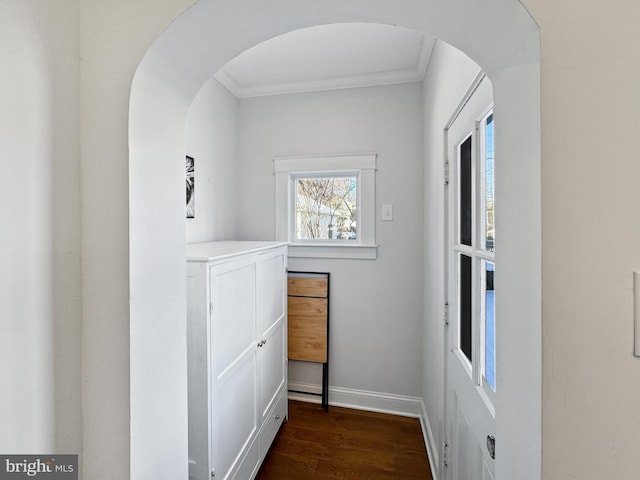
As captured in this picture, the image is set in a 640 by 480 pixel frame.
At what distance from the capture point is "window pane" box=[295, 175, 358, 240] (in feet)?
7.59

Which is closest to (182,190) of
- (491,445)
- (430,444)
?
(491,445)

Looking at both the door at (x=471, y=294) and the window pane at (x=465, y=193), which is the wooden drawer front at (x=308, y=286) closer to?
the door at (x=471, y=294)

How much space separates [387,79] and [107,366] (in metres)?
2.25

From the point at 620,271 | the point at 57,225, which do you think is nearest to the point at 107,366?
the point at 57,225

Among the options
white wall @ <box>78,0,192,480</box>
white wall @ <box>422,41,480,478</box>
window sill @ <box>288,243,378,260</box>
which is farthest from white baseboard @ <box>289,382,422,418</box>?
white wall @ <box>78,0,192,480</box>

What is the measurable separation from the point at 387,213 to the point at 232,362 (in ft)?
4.73

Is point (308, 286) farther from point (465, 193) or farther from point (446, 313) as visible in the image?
point (465, 193)

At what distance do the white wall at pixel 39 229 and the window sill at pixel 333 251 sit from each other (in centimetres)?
168

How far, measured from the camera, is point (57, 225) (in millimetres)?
649

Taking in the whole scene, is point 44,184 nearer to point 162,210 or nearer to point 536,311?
point 162,210

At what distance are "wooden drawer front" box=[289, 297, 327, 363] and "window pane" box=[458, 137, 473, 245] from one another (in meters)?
1.27

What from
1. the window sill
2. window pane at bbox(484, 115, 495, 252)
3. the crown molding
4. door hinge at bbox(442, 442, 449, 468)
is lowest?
door hinge at bbox(442, 442, 449, 468)

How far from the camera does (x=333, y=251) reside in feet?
7.45

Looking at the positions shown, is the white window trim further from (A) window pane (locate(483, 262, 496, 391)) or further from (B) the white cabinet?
(A) window pane (locate(483, 262, 496, 391))
